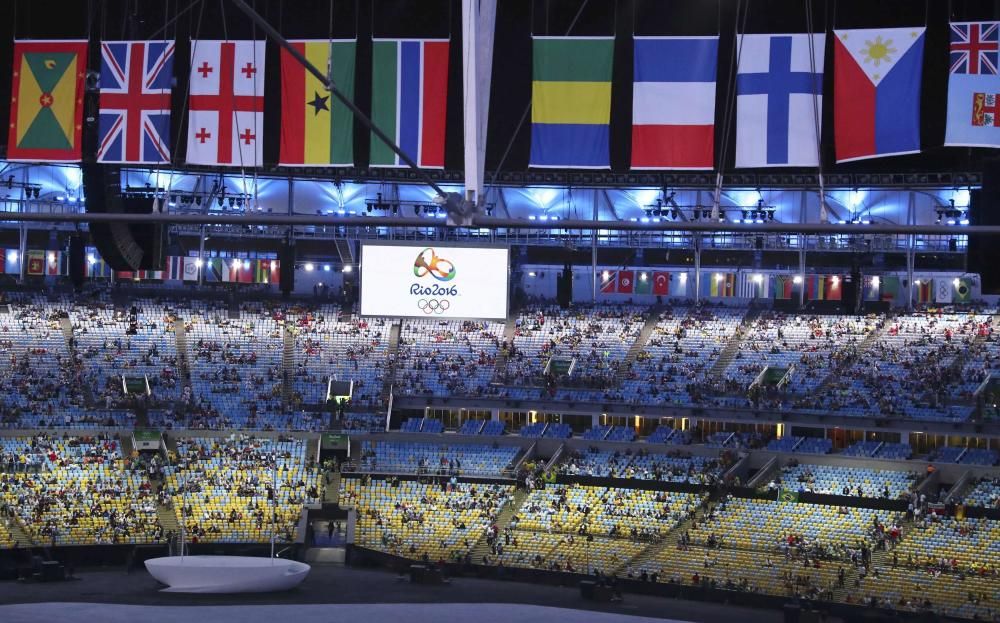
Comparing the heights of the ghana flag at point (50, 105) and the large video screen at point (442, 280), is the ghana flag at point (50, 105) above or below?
above

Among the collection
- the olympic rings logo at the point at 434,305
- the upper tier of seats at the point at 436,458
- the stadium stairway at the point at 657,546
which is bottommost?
the stadium stairway at the point at 657,546

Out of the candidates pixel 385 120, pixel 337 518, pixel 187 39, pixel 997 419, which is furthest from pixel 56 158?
pixel 997 419

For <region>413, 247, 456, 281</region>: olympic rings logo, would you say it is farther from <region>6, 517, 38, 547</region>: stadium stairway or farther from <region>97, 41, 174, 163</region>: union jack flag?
<region>6, 517, 38, 547</region>: stadium stairway

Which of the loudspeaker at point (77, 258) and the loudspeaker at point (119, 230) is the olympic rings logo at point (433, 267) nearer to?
the loudspeaker at point (119, 230)

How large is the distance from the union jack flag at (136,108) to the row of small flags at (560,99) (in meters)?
0.03

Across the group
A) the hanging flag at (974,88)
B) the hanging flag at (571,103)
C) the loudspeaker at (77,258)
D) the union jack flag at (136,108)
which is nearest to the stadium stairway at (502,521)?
the loudspeaker at (77,258)

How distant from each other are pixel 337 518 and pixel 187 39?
71.9 ft

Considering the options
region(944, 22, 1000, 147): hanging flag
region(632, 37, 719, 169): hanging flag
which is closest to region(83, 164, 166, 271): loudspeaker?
region(632, 37, 719, 169): hanging flag

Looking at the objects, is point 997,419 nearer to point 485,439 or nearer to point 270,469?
point 485,439

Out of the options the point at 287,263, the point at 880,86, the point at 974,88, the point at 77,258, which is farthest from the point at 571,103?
the point at 77,258

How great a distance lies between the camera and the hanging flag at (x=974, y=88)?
2053 centimetres

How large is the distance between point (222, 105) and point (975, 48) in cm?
1324

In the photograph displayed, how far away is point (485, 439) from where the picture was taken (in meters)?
Result: 48.5

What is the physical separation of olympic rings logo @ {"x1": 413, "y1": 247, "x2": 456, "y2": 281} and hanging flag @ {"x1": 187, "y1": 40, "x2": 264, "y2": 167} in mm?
3619
